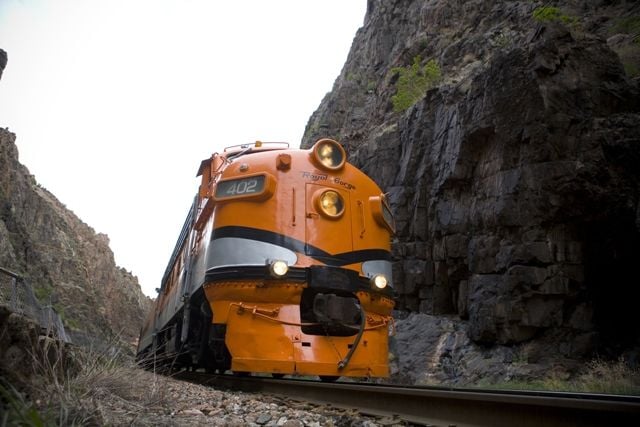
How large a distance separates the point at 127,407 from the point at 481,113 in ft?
57.5

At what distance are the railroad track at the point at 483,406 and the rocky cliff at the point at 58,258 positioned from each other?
2204 mm

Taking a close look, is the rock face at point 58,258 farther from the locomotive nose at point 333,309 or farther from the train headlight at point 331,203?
the train headlight at point 331,203

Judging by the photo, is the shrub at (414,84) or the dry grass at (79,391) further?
the shrub at (414,84)

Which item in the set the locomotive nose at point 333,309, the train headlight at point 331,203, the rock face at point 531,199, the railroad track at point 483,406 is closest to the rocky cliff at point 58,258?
the railroad track at point 483,406

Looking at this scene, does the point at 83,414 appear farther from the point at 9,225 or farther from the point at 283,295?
the point at 9,225

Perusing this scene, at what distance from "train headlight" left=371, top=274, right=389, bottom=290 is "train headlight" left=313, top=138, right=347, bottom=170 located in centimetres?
169

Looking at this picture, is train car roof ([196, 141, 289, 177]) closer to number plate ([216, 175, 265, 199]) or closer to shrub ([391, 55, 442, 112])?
number plate ([216, 175, 265, 199])

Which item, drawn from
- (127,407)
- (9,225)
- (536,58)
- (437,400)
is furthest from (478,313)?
(9,225)

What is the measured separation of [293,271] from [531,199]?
12.0m

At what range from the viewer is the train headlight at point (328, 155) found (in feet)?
24.5

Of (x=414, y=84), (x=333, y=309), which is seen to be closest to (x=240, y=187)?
(x=333, y=309)

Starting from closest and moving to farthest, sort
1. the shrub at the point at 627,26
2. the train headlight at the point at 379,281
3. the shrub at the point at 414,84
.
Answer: the train headlight at the point at 379,281, the shrub at the point at 627,26, the shrub at the point at 414,84

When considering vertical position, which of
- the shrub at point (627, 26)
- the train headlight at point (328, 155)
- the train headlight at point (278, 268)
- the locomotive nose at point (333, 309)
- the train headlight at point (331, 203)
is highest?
the shrub at point (627, 26)

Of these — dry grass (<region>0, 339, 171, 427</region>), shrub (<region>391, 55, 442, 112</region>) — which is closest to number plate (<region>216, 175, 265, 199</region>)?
dry grass (<region>0, 339, 171, 427</region>)
